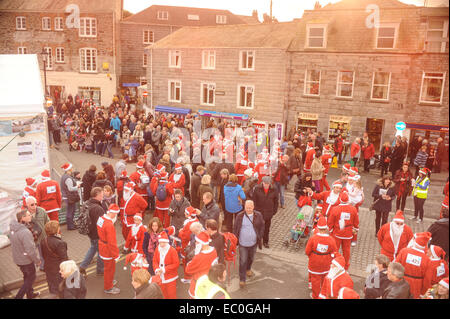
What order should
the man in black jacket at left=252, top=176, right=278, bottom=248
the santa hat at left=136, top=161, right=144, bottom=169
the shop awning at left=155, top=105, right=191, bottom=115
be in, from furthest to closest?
the shop awning at left=155, top=105, right=191, bottom=115 < the santa hat at left=136, top=161, right=144, bottom=169 < the man in black jacket at left=252, top=176, right=278, bottom=248

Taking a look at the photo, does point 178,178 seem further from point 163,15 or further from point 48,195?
point 163,15

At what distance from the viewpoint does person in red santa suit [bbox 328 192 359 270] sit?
8.20m

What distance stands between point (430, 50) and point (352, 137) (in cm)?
609

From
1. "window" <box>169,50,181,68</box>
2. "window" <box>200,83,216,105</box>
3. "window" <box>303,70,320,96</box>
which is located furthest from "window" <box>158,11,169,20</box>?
"window" <box>303,70,320,96</box>

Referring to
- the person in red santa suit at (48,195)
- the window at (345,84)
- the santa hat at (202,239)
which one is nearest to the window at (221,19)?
the window at (345,84)

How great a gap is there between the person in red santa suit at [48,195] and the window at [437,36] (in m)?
20.0

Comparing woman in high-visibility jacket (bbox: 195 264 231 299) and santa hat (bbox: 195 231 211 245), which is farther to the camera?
santa hat (bbox: 195 231 211 245)

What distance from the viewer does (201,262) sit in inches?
243

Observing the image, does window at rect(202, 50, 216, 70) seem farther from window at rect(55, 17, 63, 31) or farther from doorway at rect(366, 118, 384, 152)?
window at rect(55, 17, 63, 31)

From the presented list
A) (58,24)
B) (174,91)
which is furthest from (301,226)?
(58,24)

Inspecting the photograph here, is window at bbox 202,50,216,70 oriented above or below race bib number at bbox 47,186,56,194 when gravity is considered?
above

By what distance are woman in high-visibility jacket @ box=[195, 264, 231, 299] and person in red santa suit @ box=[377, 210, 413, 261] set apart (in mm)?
3720

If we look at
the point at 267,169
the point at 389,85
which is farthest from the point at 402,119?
the point at 267,169
